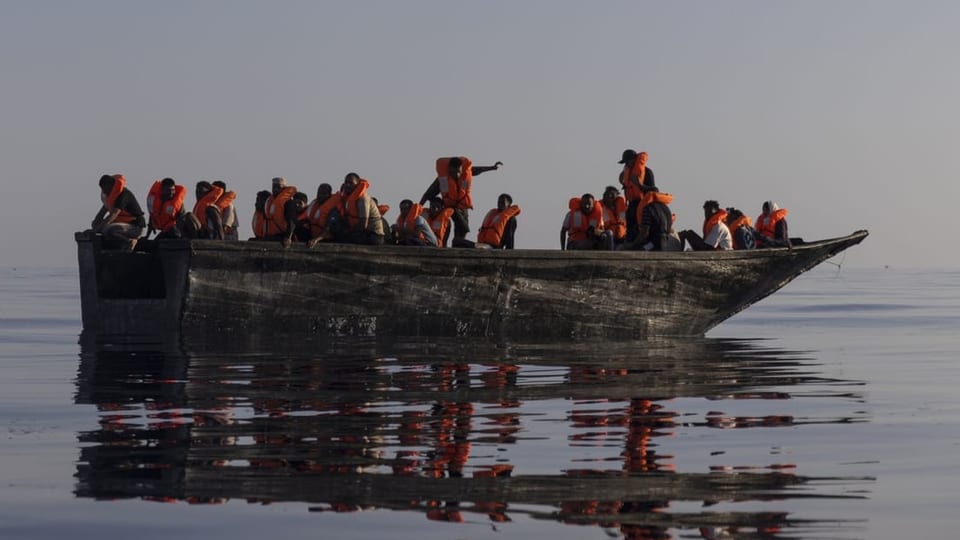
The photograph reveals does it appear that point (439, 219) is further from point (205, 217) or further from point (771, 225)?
point (771, 225)

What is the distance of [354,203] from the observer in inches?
935

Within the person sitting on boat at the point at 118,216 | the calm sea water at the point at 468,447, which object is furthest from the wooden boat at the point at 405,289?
the calm sea water at the point at 468,447

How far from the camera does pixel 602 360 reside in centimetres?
1947

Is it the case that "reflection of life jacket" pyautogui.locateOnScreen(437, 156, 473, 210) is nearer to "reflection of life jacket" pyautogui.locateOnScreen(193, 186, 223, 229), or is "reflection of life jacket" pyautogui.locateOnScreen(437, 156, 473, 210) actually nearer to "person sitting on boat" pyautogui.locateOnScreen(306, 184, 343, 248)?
"person sitting on boat" pyautogui.locateOnScreen(306, 184, 343, 248)

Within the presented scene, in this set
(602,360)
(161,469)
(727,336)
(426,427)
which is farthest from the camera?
(727,336)

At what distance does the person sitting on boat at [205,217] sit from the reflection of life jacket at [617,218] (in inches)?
257

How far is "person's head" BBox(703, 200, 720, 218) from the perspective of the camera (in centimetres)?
2678

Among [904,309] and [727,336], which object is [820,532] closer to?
[727,336]

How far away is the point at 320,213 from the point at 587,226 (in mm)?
4869

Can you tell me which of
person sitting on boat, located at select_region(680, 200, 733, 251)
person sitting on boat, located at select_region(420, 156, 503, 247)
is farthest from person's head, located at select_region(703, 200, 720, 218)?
person sitting on boat, located at select_region(420, 156, 503, 247)

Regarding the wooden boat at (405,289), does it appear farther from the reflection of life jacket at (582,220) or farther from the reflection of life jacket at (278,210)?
the reflection of life jacket at (278,210)

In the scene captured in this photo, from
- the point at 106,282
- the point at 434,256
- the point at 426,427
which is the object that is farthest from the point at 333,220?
the point at 426,427

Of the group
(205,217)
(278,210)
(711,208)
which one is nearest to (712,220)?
(711,208)

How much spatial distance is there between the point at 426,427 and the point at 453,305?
12.2 metres
